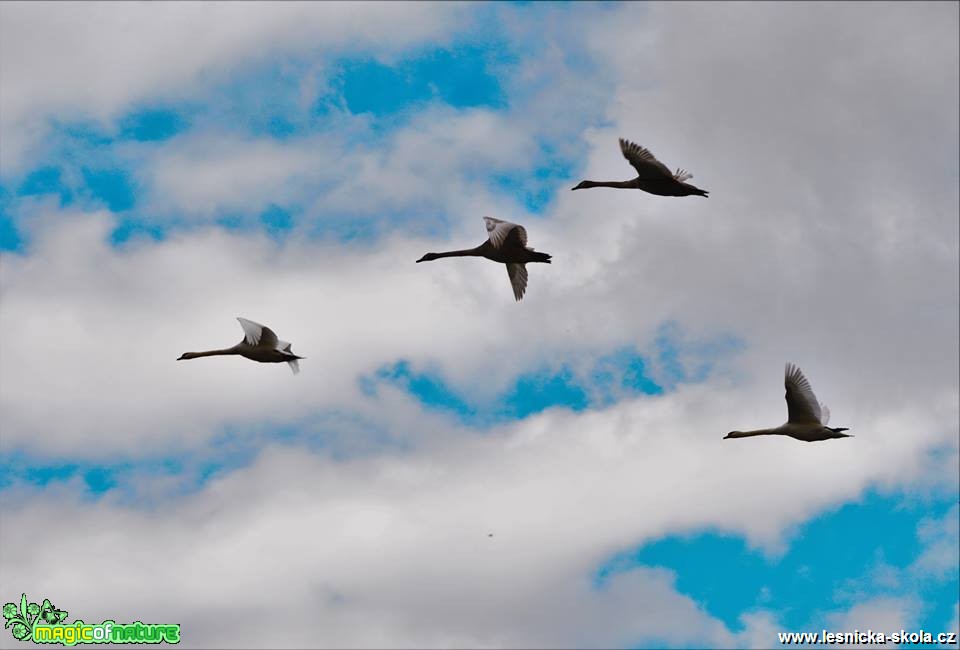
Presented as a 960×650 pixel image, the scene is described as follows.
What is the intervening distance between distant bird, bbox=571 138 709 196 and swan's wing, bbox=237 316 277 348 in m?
15.5

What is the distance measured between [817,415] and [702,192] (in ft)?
32.1

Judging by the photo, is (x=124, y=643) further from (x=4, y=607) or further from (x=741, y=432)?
(x=741, y=432)

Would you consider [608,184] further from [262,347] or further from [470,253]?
[262,347]

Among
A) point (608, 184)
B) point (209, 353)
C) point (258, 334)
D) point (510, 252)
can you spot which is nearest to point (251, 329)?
point (258, 334)

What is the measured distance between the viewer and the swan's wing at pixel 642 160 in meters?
70.4

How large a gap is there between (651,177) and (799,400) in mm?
10684

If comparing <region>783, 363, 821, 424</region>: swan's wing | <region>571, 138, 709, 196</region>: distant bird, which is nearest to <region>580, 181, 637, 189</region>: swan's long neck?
<region>571, 138, 709, 196</region>: distant bird

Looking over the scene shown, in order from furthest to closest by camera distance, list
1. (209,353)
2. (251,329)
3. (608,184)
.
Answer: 1. (608,184)
2. (209,353)
3. (251,329)

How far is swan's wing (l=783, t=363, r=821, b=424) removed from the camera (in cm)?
6919

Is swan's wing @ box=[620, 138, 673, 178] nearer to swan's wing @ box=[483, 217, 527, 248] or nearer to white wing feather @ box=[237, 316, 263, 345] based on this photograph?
swan's wing @ box=[483, 217, 527, 248]

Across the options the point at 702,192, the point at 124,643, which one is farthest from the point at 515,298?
the point at 124,643

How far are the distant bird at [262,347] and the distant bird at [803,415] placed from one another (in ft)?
61.4

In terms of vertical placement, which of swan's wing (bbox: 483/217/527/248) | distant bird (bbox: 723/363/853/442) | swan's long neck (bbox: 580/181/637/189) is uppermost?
swan's long neck (bbox: 580/181/637/189)

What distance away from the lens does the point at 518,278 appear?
7394 cm
